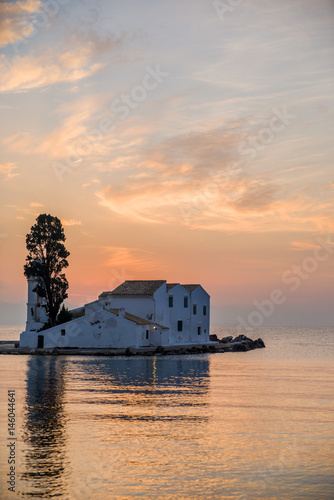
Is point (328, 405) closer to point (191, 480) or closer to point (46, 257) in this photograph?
point (191, 480)

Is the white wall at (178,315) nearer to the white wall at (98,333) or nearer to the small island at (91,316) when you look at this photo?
the small island at (91,316)

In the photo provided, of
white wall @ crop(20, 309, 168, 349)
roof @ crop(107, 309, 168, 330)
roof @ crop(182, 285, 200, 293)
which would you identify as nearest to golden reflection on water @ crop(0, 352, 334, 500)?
white wall @ crop(20, 309, 168, 349)

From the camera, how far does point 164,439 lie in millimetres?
20328

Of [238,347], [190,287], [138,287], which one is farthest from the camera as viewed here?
[238,347]

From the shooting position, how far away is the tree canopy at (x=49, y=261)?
62531 millimetres

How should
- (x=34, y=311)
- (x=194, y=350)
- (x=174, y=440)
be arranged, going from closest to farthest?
(x=174, y=440)
(x=194, y=350)
(x=34, y=311)

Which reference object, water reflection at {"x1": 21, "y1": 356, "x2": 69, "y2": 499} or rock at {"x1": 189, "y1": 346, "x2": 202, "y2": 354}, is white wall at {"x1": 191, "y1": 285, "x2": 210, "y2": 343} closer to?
rock at {"x1": 189, "y1": 346, "x2": 202, "y2": 354}

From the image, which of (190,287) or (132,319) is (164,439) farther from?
(190,287)

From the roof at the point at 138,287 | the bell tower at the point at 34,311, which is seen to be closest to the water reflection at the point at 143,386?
the roof at the point at 138,287

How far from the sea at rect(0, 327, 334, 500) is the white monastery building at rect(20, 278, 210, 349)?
23.5 metres

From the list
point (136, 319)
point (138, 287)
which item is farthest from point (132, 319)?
point (138, 287)

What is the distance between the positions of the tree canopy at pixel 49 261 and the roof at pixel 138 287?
8.38m

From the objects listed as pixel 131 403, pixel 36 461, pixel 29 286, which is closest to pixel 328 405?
pixel 131 403

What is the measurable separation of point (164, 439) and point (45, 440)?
12.5 ft
